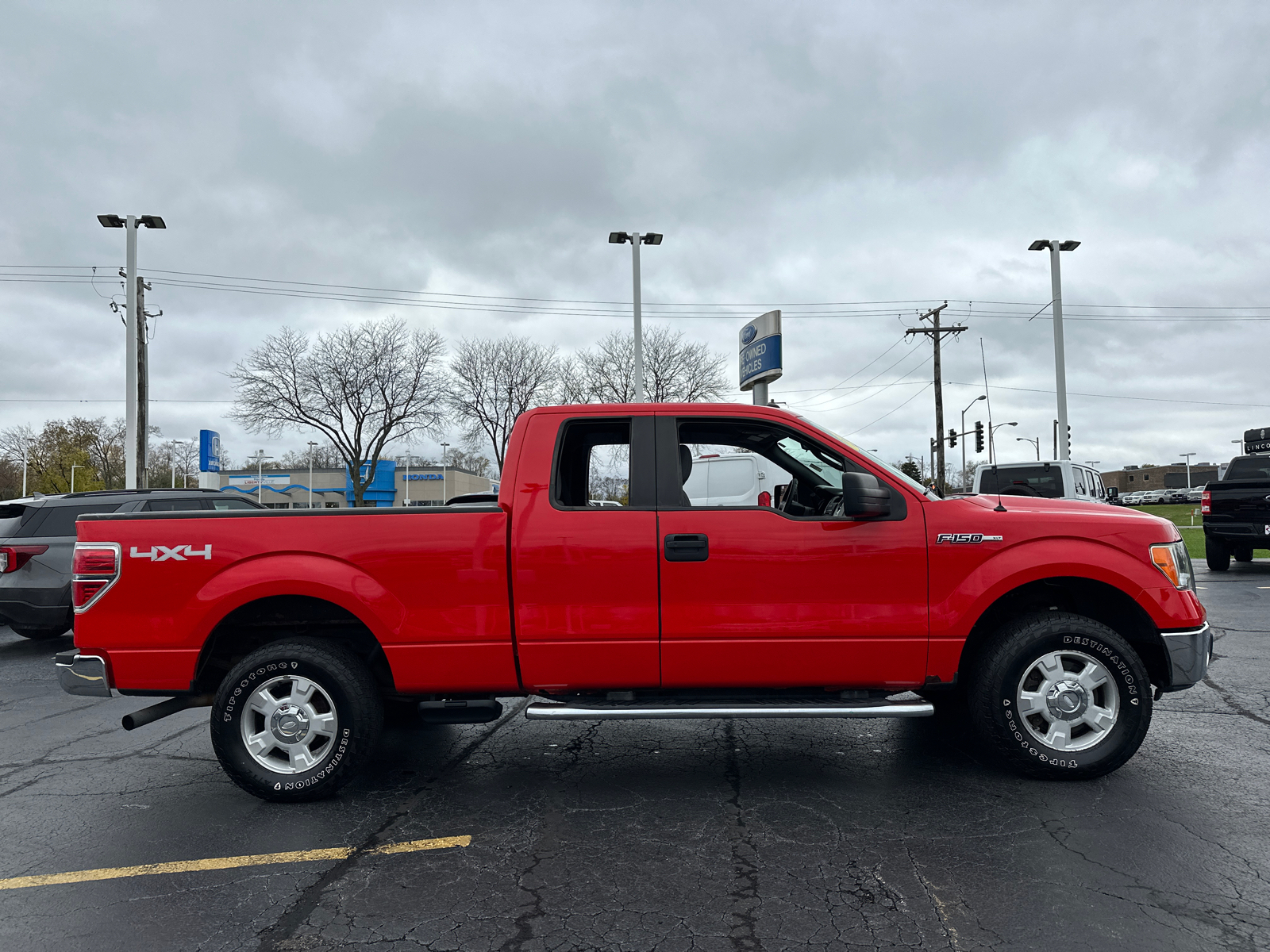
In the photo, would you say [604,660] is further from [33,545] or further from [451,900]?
[33,545]

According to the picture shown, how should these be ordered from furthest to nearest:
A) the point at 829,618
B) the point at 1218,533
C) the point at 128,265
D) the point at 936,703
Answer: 1. the point at 128,265
2. the point at 1218,533
3. the point at 936,703
4. the point at 829,618

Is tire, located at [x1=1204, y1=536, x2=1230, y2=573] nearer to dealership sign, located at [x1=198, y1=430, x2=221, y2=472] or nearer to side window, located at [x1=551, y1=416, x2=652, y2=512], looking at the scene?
side window, located at [x1=551, y1=416, x2=652, y2=512]

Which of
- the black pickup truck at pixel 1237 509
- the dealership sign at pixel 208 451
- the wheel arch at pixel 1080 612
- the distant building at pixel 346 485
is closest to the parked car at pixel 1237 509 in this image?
the black pickup truck at pixel 1237 509

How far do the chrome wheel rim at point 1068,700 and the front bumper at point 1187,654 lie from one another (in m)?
0.35

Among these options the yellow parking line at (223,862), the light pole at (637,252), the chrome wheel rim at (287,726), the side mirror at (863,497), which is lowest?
the yellow parking line at (223,862)

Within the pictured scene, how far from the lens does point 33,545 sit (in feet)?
27.7

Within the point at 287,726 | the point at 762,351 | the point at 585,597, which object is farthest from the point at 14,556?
the point at 762,351

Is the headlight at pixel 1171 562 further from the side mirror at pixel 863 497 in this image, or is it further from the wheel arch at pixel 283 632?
the wheel arch at pixel 283 632

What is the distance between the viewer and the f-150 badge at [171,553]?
4145 millimetres

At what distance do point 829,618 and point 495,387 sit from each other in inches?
1445

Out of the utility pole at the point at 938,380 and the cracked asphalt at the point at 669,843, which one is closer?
the cracked asphalt at the point at 669,843

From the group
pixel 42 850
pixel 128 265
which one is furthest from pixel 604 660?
pixel 128 265

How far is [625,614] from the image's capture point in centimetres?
414

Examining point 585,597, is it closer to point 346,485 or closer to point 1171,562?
point 1171,562
